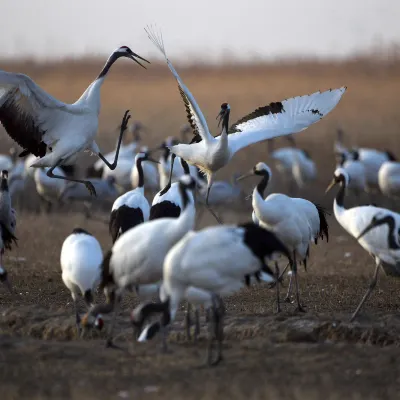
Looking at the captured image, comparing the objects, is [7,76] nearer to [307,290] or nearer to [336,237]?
[307,290]

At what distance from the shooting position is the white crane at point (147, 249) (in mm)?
6535

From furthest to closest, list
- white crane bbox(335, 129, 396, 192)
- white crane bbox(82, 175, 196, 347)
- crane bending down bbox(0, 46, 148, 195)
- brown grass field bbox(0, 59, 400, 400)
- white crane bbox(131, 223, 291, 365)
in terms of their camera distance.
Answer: white crane bbox(335, 129, 396, 192) < crane bending down bbox(0, 46, 148, 195) < white crane bbox(82, 175, 196, 347) < white crane bbox(131, 223, 291, 365) < brown grass field bbox(0, 59, 400, 400)

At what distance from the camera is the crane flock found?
20.6ft

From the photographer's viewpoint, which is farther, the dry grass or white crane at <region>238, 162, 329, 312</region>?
the dry grass

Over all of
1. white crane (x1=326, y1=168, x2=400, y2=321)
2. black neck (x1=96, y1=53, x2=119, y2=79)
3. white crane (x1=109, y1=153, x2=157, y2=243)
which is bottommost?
white crane (x1=109, y1=153, x2=157, y2=243)

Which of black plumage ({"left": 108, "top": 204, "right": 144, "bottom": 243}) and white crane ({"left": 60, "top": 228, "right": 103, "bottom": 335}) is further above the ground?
white crane ({"left": 60, "top": 228, "right": 103, "bottom": 335})

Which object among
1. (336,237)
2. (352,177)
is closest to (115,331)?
(336,237)

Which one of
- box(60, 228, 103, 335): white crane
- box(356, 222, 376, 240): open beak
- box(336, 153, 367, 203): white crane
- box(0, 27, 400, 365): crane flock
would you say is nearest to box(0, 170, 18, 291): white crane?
box(0, 27, 400, 365): crane flock

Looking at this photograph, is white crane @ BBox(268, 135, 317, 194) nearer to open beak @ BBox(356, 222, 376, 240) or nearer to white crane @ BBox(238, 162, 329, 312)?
white crane @ BBox(238, 162, 329, 312)

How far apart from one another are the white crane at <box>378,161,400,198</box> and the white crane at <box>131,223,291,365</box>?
9.90 metres

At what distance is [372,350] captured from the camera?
6.40 m

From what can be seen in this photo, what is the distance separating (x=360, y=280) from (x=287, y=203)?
2.28 m

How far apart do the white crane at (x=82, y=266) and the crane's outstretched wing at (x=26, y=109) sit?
208cm

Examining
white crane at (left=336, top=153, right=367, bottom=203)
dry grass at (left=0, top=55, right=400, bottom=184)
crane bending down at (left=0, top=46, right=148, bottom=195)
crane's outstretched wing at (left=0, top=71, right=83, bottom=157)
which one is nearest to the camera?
crane's outstretched wing at (left=0, top=71, right=83, bottom=157)
